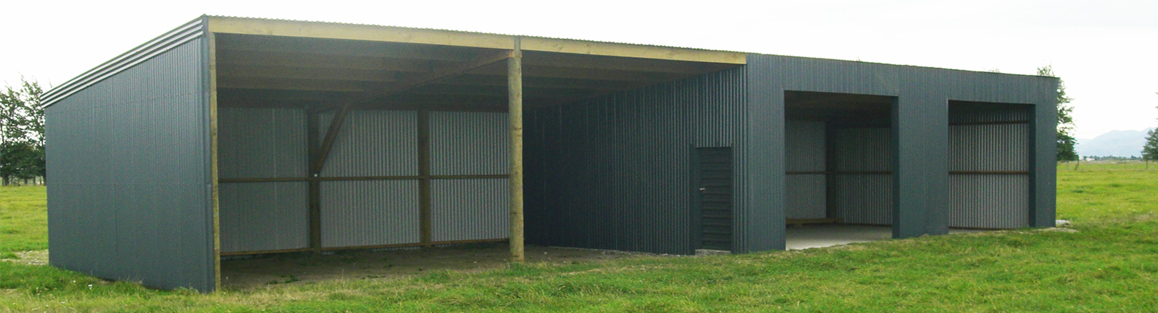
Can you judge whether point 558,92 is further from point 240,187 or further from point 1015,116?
point 1015,116

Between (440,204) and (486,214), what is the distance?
1090 mm

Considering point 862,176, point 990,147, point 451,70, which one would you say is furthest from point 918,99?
point 451,70

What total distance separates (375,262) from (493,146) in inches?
186

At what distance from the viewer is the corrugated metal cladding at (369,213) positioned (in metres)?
17.4

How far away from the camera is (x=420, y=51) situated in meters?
11.8

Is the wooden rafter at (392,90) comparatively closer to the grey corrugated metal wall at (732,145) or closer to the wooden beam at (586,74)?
A: the wooden beam at (586,74)

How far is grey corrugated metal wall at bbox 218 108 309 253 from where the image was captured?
1630cm

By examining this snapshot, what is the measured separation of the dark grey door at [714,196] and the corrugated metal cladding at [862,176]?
25.7 ft

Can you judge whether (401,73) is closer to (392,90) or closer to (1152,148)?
(392,90)

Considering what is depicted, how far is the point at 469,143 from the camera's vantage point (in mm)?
18938

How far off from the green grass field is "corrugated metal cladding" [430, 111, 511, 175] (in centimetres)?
734

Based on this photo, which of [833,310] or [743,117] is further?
[743,117]

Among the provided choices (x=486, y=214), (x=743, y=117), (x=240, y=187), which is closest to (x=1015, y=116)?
(x=743, y=117)

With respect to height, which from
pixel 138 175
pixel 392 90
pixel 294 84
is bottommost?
pixel 138 175
